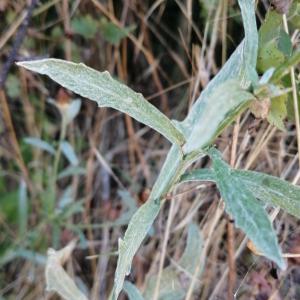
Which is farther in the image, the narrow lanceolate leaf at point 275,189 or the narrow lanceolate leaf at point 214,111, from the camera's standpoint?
the narrow lanceolate leaf at point 275,189

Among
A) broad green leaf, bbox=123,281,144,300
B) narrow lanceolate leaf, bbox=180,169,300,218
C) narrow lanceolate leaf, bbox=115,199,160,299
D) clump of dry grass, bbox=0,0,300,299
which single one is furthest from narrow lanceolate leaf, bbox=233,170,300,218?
clump of dry grass, bbox=0,0,300,299

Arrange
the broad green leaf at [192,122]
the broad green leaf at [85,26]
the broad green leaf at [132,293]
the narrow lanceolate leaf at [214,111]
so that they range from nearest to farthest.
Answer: the narrow lanceolate leaf at [214,111] → the broad green leaf at [192,122] → the broad green leaf at [132,293] → the broad green leaf at [85,26]

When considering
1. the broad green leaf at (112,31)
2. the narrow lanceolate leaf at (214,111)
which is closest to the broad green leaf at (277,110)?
the narrow lanceolate leaf at (214,111)

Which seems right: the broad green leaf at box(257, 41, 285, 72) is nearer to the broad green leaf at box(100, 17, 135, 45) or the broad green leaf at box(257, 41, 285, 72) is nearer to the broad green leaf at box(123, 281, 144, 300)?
the broad green leaf at box(123, 281, 144, 300)

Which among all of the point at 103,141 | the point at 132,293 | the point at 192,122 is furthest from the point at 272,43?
the point at 103,141

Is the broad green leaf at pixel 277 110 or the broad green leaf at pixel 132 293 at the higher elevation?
the broad green leaf at pixel 277 110

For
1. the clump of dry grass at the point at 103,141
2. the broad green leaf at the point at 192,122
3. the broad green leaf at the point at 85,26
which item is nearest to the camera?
the broad green leaf at the point at 192,122

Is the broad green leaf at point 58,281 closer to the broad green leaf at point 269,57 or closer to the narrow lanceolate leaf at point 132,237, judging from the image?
the narrow lanceolate leaf at point 132,237

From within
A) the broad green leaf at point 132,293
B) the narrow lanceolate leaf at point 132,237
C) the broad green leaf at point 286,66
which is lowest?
the broad green leaf at point 132,293

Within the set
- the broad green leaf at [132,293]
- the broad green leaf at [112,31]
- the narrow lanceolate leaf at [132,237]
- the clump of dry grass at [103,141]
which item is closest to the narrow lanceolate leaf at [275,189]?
the narrow lanceolate leaf at [132,237]
